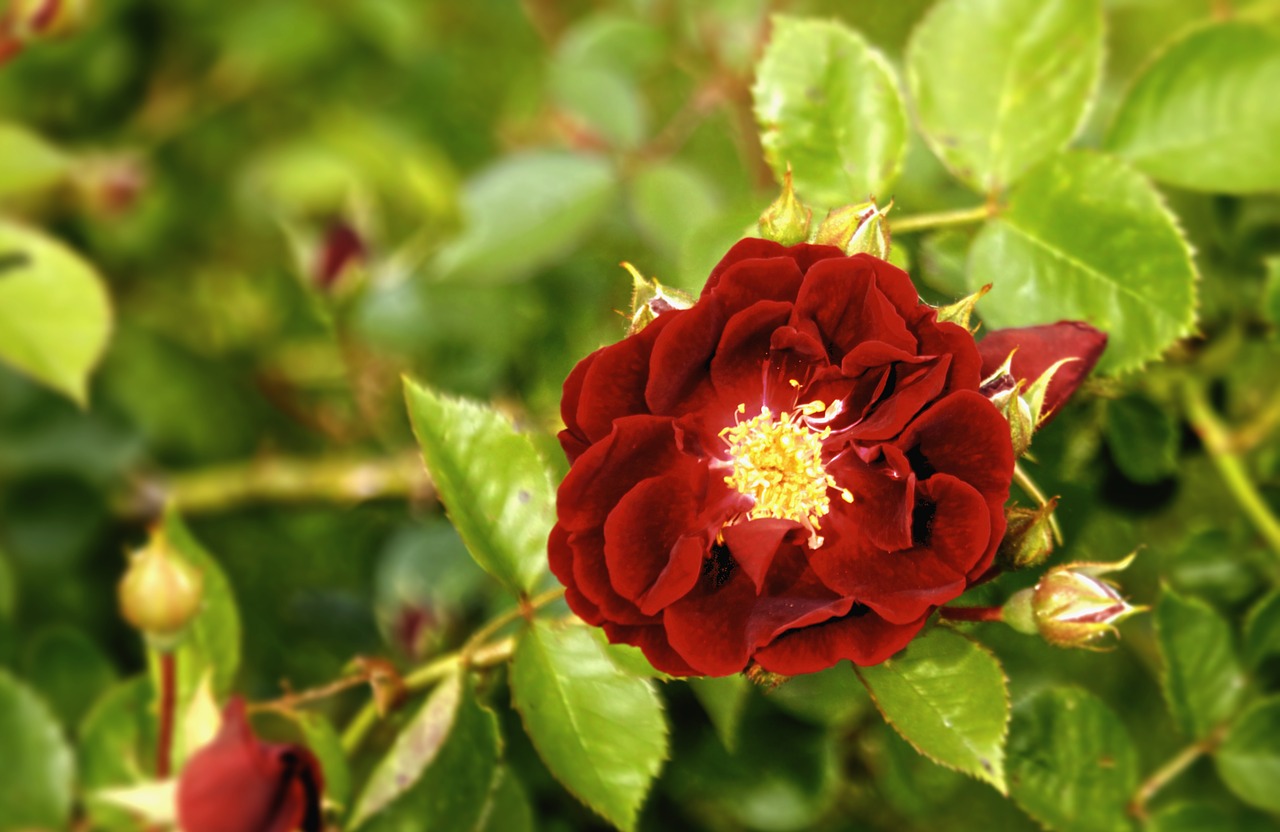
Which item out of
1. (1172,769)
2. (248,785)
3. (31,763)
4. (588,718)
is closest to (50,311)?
(31,763)

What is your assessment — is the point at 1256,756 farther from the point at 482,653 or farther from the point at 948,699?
the point at 482,653

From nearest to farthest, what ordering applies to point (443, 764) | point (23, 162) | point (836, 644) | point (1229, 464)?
point (836, 644) → point (443, 764) → point (1229, 464) → point (23, 162)

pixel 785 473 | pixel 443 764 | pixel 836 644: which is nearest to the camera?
pixel 836 644

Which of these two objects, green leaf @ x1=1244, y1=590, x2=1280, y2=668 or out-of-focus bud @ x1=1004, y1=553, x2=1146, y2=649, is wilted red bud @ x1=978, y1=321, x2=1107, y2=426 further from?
green leaf @ x1=1244, y1=590, x2=1280, y2=668

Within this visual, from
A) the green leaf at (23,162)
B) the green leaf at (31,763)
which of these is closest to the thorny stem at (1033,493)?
the green leaf at (31,763)

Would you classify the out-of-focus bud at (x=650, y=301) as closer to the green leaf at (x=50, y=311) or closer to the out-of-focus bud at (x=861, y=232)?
the out-of-focus bud at (x=861, y=232)

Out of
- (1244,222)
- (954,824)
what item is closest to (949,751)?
(1244,222)

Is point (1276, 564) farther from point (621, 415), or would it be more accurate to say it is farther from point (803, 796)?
point (621, 415)
